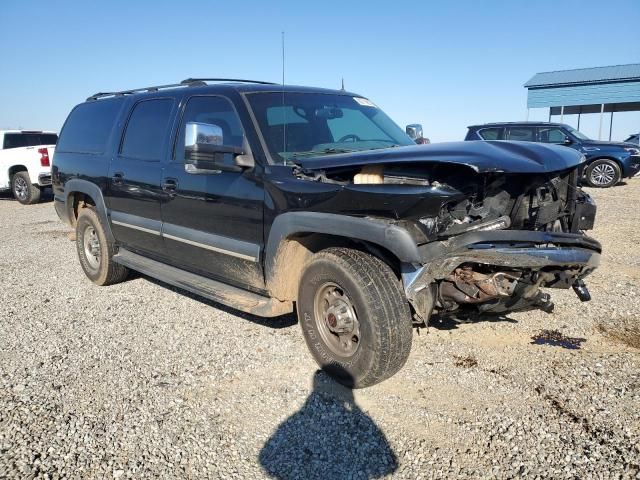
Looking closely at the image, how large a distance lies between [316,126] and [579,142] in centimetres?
1160

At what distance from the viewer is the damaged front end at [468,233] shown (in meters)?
2.75

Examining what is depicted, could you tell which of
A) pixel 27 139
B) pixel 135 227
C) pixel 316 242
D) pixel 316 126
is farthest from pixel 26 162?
pixel 316 242

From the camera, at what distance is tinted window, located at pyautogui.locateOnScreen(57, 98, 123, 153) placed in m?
5.32

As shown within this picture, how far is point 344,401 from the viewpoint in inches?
122

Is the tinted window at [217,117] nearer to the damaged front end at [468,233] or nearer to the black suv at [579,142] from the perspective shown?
the damaged front end at [468,233]

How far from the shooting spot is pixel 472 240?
276 cm

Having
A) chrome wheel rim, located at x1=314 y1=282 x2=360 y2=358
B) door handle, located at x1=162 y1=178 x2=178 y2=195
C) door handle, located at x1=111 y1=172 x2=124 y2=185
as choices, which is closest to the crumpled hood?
chrome wheel rim, located at x1=314 y1=282 x2=360 y2=358

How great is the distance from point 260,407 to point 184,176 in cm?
200

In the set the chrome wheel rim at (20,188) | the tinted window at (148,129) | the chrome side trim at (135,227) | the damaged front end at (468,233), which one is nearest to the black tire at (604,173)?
the damaged front end at (468,233)

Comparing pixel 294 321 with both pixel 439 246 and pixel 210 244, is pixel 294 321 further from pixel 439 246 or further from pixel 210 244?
pixel 439 246

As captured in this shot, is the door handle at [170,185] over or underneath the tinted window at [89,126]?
underneath

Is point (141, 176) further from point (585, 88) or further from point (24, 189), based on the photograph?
point (585, 88)

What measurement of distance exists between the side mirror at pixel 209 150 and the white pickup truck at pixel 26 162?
446 inches

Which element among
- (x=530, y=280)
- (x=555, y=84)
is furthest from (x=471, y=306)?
(x=555, y=84)
